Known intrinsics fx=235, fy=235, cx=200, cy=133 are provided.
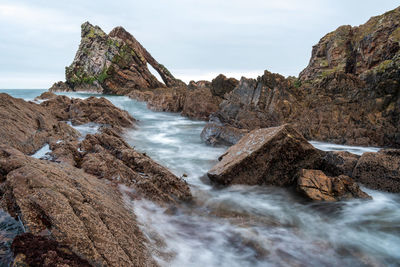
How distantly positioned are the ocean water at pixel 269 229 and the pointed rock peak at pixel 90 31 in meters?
77.1

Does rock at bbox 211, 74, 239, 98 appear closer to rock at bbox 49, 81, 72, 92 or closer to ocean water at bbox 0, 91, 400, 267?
ocean water at bbox 0, 91, 400, 267

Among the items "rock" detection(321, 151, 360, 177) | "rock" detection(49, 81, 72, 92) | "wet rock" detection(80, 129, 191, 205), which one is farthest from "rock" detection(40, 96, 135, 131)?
"rock" detection(49, 81, 72, 92)

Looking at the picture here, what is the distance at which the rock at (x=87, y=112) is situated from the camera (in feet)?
42.9

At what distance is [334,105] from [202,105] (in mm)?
11826

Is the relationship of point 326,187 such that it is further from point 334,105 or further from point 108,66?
→ point 108,66

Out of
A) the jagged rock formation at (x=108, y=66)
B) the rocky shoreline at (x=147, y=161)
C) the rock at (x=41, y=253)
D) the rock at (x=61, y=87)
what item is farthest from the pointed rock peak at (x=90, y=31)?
the rock at (x=41, y=253)

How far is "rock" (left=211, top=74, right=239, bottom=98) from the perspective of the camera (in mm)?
21828

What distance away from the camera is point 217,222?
4695mm

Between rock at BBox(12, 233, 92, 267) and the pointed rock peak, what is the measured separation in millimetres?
78911

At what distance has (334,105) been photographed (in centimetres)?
1312

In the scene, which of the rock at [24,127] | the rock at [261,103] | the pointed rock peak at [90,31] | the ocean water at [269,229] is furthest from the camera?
the pointed rock peak at [90,31]

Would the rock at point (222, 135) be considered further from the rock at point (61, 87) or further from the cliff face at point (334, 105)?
the rock at point (61, 87)

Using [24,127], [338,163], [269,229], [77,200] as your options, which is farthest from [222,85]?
[77,200]

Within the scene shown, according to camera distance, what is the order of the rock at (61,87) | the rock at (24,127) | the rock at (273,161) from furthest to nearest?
1. the rock at (61,87)
2. the rock at (273,161)
3. the rock at (24,127)
